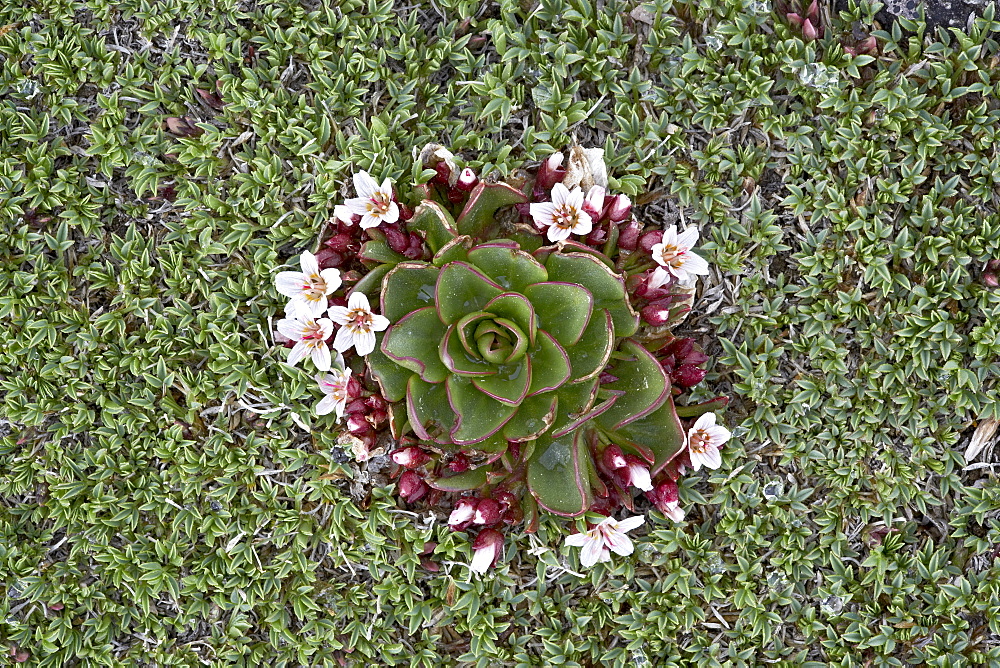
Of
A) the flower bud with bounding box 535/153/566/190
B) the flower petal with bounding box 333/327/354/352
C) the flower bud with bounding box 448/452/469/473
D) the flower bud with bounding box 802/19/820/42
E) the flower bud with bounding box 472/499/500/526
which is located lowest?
the flower bud with bounding box 472/499/500/526

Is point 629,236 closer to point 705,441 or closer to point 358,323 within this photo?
point 705,441

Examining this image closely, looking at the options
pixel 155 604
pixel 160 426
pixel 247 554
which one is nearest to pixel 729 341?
pixel 247 554

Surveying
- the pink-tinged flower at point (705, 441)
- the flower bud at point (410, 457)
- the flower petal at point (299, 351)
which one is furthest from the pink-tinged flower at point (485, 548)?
the flower petal at point (299, 351)

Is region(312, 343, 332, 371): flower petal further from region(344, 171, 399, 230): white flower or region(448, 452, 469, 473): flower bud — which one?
region(448, 452, 469, 473): flower bud

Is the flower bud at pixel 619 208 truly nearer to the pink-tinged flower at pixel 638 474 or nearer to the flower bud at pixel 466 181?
the flower bud at pixel 466 181

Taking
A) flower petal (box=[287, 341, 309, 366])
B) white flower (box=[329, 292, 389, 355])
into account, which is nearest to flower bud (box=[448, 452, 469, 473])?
white flower (box=[329, 292, 389, 355])

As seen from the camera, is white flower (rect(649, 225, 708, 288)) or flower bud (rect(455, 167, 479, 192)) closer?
white flower (rect(649, 225, 708, 288))

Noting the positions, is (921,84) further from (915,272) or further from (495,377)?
(495,377)

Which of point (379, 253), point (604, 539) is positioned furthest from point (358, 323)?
point (604, 539)
